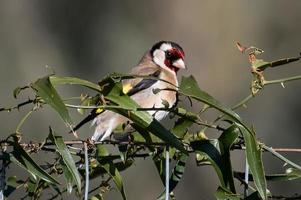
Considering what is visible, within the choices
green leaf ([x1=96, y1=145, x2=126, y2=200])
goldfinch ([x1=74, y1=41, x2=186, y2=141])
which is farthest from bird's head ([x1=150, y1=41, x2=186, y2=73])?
green leaf ([x1=96, y1=145, x2=126, y2=200])

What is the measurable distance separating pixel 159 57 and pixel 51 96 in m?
2.94

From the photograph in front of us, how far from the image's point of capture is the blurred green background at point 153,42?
342 inches

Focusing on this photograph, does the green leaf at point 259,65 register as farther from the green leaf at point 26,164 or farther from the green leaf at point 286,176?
the green leaf at point 26,164

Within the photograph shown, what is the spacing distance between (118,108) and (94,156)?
0.64ft

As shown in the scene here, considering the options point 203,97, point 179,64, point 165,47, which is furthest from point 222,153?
point 165,47

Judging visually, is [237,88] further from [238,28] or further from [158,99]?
[158,99]

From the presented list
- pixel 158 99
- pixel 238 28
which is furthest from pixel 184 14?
pixel 158 99

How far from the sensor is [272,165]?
8039 mm

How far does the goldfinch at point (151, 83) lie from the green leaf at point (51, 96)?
167cm

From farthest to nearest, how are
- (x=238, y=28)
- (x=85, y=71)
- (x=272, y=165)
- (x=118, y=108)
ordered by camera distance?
(x=238, y=28) → (x=85, y=71) → (x=272, y=165) → (x=118, y=108)

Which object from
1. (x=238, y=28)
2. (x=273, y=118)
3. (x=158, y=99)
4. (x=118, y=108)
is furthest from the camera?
(x=238, y=28)

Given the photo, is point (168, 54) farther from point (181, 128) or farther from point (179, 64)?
point (181, 128)

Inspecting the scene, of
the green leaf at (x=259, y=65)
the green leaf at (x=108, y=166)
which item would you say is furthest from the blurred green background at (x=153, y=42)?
the green leaf at (x=259, y=65)

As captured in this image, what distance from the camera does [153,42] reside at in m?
9.88
